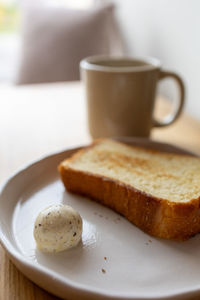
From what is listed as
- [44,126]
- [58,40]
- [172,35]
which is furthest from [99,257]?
[58,40]

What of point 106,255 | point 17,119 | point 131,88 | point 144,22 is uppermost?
point 144,22

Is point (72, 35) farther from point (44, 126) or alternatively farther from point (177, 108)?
point (177, 108)

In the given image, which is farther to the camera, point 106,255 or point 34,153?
point 34,153

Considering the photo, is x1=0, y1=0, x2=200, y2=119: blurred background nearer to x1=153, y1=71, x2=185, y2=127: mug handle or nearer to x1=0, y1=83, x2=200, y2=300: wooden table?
x1=0, y1=83, x2=200, y2=300: wooden table

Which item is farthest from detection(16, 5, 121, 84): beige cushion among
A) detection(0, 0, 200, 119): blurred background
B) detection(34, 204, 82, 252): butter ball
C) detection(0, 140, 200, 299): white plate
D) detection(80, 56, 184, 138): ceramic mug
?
detection(34, 204, 82, 252): butter ball

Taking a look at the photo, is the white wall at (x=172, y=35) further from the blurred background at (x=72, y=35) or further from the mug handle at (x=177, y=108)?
the mug handle at (x=177, y=108)

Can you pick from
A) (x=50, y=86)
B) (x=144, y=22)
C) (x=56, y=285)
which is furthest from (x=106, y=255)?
(x=144, y=22)

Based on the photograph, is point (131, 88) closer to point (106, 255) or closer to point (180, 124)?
point (180, 124)
